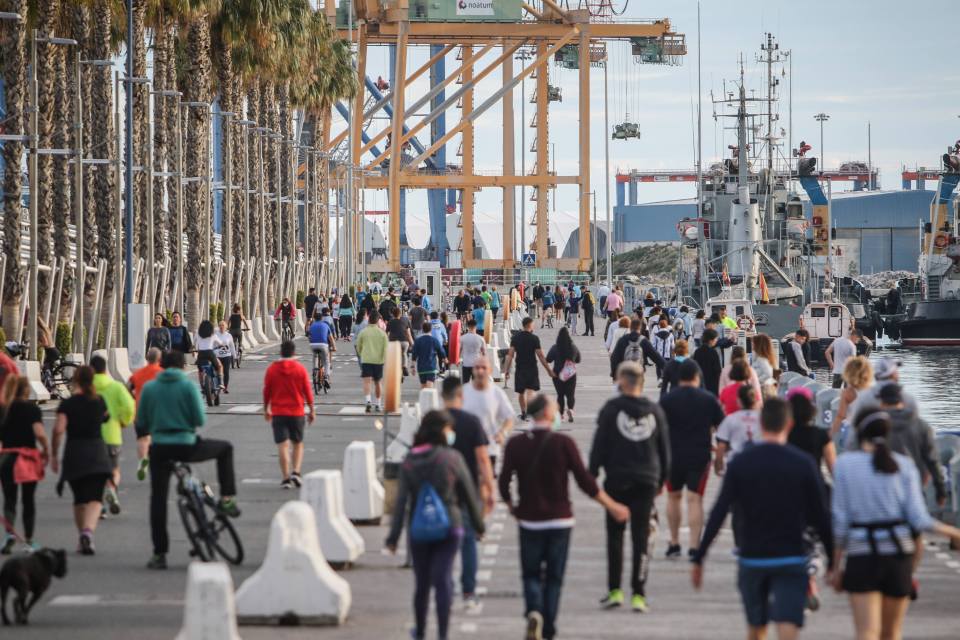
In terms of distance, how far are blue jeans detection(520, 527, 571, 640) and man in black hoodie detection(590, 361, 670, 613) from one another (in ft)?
3.54

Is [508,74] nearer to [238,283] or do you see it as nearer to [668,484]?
[238,283]

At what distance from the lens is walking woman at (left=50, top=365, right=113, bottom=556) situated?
12.8m

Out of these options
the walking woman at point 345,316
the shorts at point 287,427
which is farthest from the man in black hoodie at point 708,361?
the walking woman at point 345,316

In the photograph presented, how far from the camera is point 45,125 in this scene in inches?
1230

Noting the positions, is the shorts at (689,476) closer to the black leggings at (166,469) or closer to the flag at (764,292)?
the black leggings at (166,469)

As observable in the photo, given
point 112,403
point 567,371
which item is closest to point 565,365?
point 567,371

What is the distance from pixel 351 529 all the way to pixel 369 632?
267 centimetres

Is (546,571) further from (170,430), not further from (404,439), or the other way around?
(404,439)

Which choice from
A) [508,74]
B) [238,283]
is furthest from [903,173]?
[238,283]

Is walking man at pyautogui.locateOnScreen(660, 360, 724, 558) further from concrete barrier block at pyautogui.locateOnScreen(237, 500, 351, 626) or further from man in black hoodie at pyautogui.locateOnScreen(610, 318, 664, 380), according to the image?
man in black hoodie at pyautogui.locateOnScreen(610, 318, 664, 380)

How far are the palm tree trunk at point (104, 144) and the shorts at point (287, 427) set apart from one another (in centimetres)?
1982

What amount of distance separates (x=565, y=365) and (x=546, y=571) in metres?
14.8

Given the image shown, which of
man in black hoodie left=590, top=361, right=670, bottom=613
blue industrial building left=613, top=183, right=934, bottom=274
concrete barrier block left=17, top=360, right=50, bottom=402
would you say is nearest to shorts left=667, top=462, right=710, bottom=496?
man in black hoodie left=590, top=361, right=670, bottom=613

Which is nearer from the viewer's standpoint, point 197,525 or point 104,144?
point 197,525
